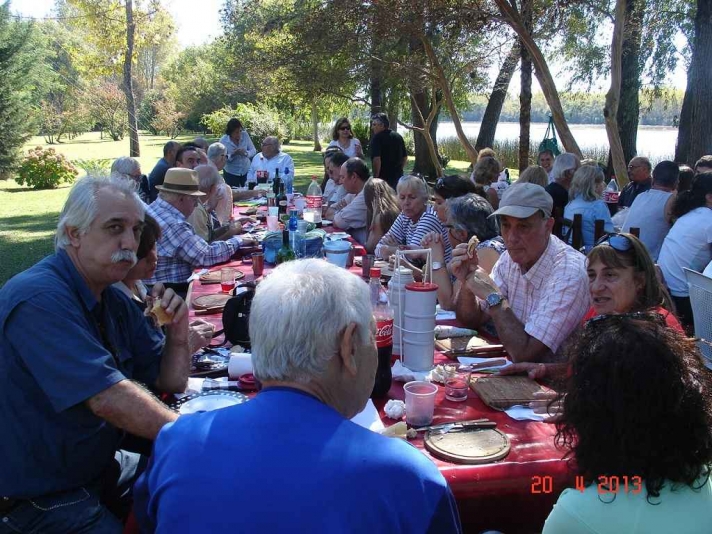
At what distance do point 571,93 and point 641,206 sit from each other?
1329 centimetres

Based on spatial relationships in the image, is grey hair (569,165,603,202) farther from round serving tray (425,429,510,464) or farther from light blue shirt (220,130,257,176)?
light blue shirt (220,130,257,176)

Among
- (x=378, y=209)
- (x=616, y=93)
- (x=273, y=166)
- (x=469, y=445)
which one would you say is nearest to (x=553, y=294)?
(x=469, y=445)

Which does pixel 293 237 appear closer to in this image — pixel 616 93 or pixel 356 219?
pixel 356 219

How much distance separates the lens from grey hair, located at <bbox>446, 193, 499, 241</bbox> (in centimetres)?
380

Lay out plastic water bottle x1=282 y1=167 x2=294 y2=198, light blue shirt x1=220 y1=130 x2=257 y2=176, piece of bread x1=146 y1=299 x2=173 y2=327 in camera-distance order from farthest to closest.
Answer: light blue shirt x1=220 y1=130 x2=257 y2=176 < plastic water bottle x1=282 y1=167 x2=294 y2=198 < piece of bread x1=146 y1=299 x2=173 y2=327

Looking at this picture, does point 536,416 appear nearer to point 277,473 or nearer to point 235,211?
point 277,473

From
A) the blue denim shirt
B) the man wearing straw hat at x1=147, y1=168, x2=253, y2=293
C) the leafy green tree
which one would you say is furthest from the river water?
the leafy green tree

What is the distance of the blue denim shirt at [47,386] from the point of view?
171 centimetres

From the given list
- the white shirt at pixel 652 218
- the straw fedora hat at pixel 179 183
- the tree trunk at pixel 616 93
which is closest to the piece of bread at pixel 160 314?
the straw fedora hat at pixel 179 183

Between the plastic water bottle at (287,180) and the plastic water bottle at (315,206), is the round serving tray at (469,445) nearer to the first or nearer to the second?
the plastic water bottle at (315,206)

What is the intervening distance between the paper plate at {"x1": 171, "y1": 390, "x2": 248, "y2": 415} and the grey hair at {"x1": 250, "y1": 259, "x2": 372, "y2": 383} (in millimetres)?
845

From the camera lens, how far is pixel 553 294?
2.73 metres

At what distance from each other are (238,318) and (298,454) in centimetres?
176
